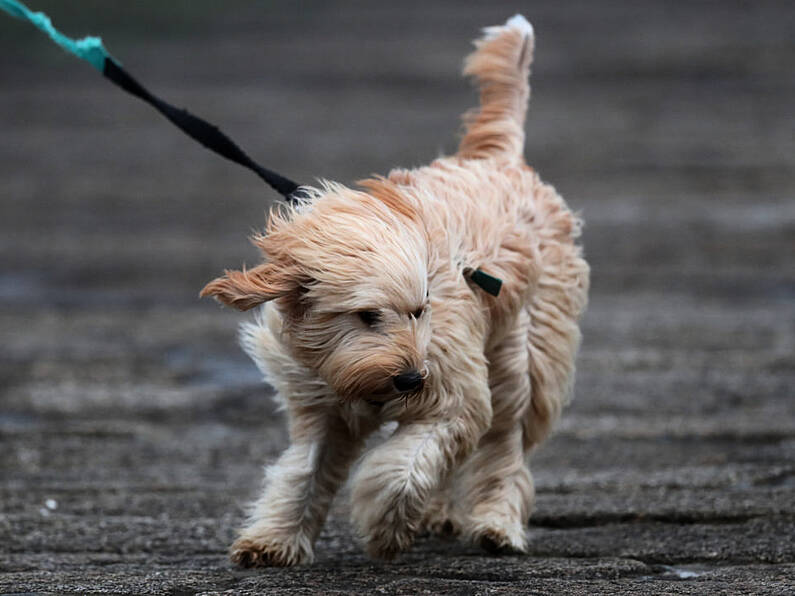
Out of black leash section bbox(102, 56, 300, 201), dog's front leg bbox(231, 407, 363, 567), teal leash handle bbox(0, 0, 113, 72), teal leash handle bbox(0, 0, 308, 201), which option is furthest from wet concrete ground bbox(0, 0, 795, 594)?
teal leash handle bbox(0, 0, 113, 72)

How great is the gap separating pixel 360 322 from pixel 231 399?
11.1ft

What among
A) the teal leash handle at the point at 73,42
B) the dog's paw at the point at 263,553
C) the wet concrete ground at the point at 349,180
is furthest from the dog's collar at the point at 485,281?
the teal leash handle at the point at 73,42

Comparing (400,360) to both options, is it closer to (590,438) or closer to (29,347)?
(590,438)

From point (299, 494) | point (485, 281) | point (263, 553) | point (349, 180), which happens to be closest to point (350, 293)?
point (485, 281)

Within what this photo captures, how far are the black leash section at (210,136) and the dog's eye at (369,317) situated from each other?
2.06 feet

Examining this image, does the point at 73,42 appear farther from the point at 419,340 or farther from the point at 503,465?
the point at 503,465

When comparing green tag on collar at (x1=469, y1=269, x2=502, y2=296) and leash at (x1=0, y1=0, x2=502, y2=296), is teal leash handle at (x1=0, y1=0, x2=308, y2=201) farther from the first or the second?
green tag on collar at (x1=469, y1=269, x2=502, y2=296)

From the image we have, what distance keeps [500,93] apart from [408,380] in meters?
1.96

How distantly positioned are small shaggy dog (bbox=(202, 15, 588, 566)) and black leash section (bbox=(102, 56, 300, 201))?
247 millimetres

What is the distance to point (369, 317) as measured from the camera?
13.1ft

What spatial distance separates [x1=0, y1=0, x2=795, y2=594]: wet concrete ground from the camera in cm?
486

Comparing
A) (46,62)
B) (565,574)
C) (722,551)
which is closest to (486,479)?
(565,574)

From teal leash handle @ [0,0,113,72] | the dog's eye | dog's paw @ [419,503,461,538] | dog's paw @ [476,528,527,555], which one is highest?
teal leash handle @ [0,0,113,72]

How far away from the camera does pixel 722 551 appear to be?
15.4 feet
